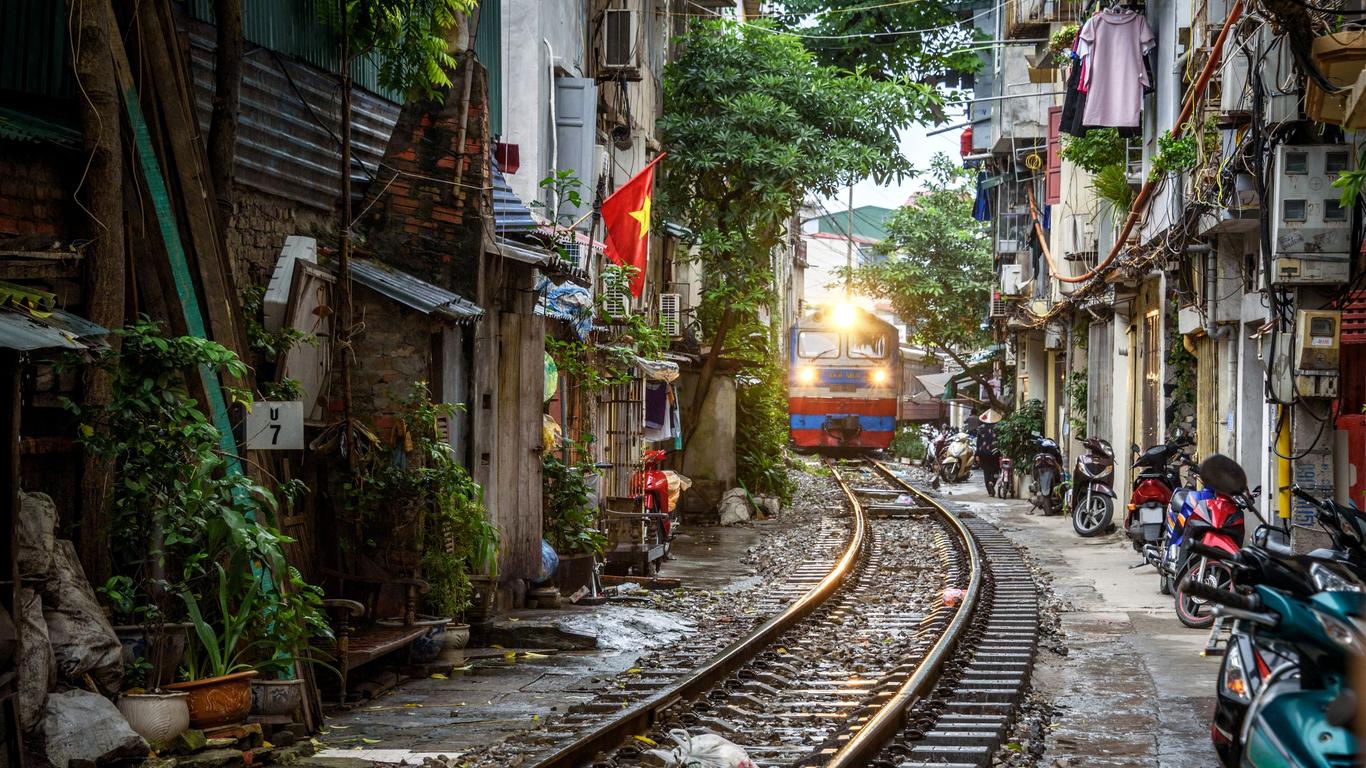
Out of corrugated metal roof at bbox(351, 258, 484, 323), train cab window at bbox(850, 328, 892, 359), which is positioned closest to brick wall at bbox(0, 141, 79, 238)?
corrugated metal roof at bbox(351, 258, 484, 323)

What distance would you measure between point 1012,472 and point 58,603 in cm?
2396

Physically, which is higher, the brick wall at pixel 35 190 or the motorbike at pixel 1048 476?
the brick wall at pixel 35 190

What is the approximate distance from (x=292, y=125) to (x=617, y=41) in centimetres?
1008

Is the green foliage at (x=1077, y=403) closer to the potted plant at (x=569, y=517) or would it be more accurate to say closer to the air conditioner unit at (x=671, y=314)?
the air conditioner unit at (x=671, y=314)

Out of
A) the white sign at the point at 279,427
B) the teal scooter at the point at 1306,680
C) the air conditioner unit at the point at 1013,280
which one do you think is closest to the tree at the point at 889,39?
the air conditioner unit at the point at 1013,280

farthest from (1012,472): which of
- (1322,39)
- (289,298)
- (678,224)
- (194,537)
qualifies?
(194,537)

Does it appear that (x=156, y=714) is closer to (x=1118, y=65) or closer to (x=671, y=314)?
(x=1118, y=65)

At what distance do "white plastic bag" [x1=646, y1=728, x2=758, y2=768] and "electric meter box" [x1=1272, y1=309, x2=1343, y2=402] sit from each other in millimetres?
7149

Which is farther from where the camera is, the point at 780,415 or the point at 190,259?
the point at 780,415

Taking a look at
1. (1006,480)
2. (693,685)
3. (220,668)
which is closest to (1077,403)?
(1006,480)

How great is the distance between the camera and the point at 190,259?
8102mm

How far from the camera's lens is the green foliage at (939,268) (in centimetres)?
3909

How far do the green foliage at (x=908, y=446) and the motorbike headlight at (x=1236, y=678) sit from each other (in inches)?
1594

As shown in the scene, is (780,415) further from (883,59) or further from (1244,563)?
(1244,563)
